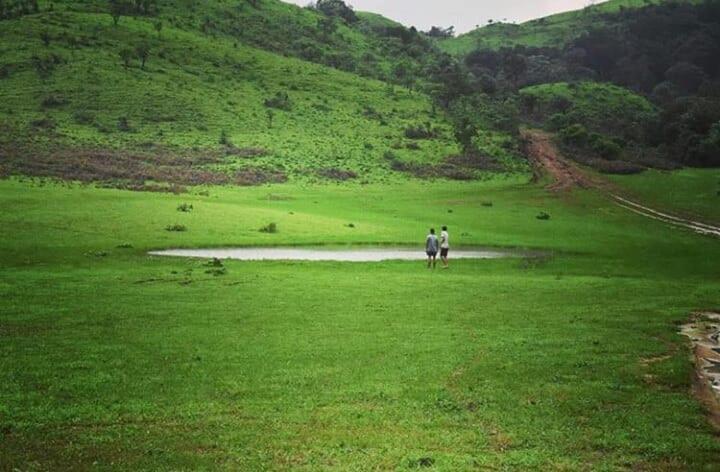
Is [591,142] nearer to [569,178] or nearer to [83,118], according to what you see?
[569,178]

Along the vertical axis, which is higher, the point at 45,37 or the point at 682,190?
the point at 45,37

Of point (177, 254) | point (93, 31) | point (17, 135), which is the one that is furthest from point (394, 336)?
point (93, 31)

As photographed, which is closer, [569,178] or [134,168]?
[134,168]

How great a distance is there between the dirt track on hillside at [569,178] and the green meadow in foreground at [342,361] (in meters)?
20.7

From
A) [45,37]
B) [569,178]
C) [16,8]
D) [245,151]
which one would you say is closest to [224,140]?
[245,151]

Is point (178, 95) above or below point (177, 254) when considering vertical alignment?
above

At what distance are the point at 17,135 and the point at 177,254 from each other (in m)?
69.2

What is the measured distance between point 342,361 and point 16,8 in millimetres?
178720

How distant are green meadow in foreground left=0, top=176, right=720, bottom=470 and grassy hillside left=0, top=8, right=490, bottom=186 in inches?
2483

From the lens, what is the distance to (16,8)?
16812 cm

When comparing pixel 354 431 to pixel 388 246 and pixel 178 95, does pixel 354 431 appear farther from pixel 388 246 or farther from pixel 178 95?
pixel 178 95

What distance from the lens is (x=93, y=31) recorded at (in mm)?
157750

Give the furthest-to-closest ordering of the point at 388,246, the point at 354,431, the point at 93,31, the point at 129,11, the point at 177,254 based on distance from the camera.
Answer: the point at 129,11, the point at 93,31, the point at 388,246, the point at 177,254, the point at 354,431

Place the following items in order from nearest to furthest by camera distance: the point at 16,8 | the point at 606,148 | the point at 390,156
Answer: the point at 390,156
the point at 606,148
the point at 16,8
